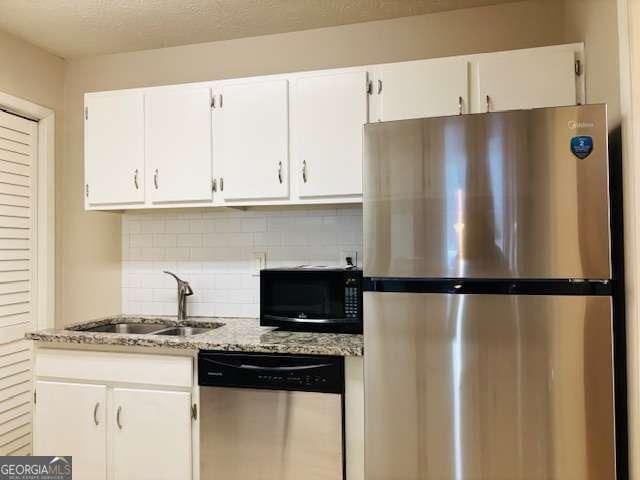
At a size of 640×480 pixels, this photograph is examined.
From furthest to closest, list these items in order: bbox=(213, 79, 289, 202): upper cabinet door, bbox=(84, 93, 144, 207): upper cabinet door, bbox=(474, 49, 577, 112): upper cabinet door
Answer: bbox=(84, 93, 144, 207): upper cabinet door < bbox=(213, 79, 289, 202): upper cabinet door < bbox=(474, 49, 577, 112): upper cabinet door

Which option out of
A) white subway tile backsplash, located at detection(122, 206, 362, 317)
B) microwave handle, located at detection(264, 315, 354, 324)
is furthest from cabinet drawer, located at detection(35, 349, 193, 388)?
white subway tile backsplash, located at detection(122, 206, 362, 317)

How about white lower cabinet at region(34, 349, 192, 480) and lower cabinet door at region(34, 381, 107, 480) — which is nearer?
white lower cabinet at region(34, 349, 192, 480)

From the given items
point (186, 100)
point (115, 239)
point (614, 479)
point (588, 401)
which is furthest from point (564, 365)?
point (115, 239)

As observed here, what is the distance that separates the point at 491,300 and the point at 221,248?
5.51ft

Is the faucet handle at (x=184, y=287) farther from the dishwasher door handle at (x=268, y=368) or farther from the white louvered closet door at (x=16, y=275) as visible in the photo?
the white louvered closet door at (x=16, y=275)

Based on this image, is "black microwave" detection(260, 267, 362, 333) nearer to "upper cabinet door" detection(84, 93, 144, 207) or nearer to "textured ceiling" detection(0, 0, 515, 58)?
"upper cabinet door" detection(84, 93, 144, 207)

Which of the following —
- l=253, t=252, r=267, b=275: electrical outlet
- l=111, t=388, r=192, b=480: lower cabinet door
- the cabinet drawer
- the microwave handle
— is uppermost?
l=253, t=252, r=267, b=275: electrical outlet

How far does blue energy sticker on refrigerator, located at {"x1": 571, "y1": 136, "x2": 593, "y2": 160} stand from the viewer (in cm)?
140

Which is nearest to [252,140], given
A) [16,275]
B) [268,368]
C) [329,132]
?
[329,132]

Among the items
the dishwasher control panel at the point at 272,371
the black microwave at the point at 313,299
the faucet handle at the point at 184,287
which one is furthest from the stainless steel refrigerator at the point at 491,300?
the faucet handle at the point at 184,287

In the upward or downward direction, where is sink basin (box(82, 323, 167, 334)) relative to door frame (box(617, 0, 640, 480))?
downward

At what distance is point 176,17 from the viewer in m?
2.43

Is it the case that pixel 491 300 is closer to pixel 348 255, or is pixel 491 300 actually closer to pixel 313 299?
pixel 313 299

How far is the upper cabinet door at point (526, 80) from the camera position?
1.94 m
